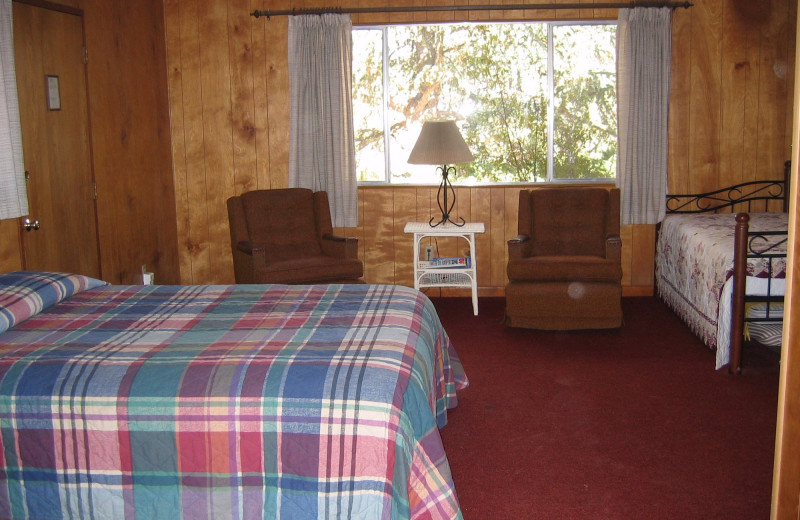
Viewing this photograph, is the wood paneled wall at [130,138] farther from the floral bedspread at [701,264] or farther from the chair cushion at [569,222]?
the floral bedspread at [701,264]

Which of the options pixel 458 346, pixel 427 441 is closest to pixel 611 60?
pixel 458 346

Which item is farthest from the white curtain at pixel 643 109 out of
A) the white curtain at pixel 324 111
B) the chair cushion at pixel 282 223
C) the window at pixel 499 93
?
the chair cushion at pixel 282 223

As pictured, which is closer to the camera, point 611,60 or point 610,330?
point 610,330

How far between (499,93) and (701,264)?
208 centimetres

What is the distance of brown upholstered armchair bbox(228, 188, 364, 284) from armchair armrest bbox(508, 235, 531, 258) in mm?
974

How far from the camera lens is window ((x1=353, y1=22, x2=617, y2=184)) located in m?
6.01

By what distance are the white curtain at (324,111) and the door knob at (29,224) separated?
220cm

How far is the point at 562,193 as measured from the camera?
5.66 meters

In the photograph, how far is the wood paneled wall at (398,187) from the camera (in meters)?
5.86

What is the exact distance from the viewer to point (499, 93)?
6070 millimetres

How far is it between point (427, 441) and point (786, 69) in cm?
470

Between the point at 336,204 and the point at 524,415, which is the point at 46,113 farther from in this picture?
the point at 524,415

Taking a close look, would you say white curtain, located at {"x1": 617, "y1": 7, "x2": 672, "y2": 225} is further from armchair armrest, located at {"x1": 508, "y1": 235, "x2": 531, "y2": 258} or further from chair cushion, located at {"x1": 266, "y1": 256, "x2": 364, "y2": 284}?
chair cushion, located at {"x1": 266, "y1": 256, "x2": 364, "y2": 284}

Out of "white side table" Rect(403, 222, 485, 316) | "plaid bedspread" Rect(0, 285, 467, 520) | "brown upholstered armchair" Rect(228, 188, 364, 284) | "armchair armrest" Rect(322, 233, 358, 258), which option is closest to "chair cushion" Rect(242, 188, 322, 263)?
"brown upholstered armchair" Rect(228, 188, 364, 284)
